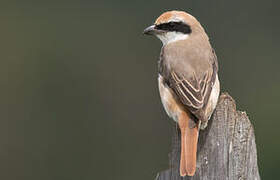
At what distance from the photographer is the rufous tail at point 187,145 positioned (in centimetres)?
543

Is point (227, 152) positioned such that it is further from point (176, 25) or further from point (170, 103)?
point (176, 25)

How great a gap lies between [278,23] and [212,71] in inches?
291

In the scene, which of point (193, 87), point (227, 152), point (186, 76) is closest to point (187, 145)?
point (227, 152)

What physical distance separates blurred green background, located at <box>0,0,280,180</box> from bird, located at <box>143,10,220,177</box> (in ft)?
13.9

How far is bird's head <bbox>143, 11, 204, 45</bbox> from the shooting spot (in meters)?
7.23

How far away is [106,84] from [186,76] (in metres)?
6.60

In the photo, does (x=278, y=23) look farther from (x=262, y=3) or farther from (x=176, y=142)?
(x=176, y=142)

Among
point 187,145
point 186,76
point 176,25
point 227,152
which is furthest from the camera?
point 176,25

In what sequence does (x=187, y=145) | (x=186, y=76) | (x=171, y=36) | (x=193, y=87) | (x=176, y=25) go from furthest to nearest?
1. (x=171, y=36)
2. (x=176, y=25)
3. (x=186, y=76)
4. (x=193, y=87)
5. (x=187, y=145)

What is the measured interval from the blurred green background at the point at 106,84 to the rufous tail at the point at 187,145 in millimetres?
5154

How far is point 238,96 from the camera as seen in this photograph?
1218cm

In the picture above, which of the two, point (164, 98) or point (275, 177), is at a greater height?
point (164, 98)

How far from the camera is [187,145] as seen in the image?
5.67 metres

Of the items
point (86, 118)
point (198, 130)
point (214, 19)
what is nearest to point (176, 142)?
point (198, 130)
